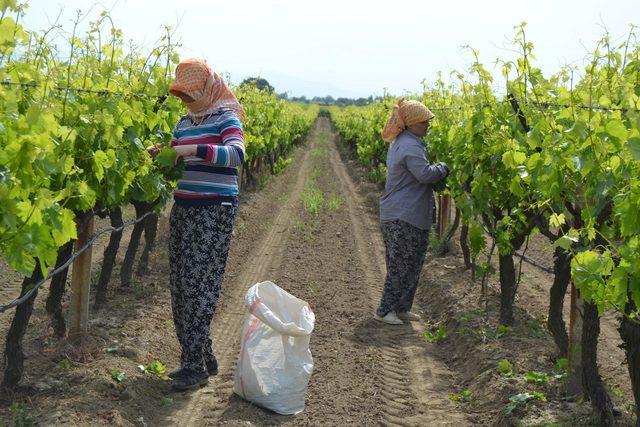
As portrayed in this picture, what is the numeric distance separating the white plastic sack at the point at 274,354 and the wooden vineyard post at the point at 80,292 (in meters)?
1.36

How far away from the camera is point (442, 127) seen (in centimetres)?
884

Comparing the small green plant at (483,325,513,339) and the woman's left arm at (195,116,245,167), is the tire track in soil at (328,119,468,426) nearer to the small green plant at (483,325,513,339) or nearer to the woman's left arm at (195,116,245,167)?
the small green plant at (483,325,513,339)

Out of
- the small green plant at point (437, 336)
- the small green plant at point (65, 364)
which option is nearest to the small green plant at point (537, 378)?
the small green plant at point (437, 336)

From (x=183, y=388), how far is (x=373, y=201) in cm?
1127

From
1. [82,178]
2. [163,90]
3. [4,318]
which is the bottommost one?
[4,318]

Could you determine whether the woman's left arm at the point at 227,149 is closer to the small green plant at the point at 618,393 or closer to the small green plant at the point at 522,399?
the small green plant at the point at 522,399

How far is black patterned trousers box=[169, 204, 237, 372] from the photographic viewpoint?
15.3 feet

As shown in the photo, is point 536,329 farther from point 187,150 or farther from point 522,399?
point 187,150

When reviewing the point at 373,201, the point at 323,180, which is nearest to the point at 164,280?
the point at 373,201

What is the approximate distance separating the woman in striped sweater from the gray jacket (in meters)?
2.11

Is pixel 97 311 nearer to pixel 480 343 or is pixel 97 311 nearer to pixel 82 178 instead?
pixel 82 178

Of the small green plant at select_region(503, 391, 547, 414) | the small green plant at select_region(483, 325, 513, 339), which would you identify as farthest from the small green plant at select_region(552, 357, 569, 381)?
the small green plant at select_region(483, 325, 513, 339)

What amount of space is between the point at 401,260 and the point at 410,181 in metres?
0.70

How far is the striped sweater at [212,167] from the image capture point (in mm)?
4605
